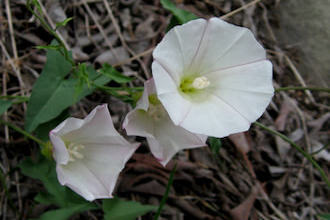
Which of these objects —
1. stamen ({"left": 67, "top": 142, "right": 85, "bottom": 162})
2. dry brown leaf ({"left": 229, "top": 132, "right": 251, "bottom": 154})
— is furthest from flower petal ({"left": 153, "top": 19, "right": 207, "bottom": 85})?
dry brown leaf ({"left": 229, "top": 132, "right": 251, "bottom": 154})

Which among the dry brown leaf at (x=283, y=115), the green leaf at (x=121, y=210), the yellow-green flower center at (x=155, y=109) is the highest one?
the yellow-green flower center at (x=155, y=109)

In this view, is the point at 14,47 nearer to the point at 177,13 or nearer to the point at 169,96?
the point at 177,13

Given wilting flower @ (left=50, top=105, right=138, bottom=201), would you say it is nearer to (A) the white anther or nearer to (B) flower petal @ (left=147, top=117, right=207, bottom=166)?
(B) flower petal @ (left=147, top=117, right=207, bottom=166)

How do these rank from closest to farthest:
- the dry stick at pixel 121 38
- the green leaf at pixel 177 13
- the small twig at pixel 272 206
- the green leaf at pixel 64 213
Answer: the green leaf at pixel 64 213
the green leaf at pixel 177 13
the small twig at pixel 272 206
the dry stick at pixel 121 38

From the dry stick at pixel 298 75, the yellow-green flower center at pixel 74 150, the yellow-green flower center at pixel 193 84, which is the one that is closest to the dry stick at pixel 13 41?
the yellow-green flower center at pixel 74 150

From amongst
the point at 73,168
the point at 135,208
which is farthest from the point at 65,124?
the point at 135,208

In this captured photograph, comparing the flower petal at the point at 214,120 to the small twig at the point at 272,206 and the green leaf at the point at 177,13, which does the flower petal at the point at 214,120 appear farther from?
the small twig at the point at 272,206
